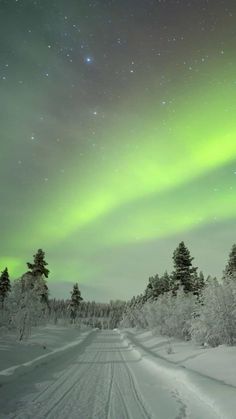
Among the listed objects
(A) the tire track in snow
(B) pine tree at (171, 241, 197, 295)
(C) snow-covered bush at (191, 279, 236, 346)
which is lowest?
(A) the tire track in snow

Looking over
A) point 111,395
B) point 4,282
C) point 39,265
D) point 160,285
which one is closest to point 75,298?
point 160,285

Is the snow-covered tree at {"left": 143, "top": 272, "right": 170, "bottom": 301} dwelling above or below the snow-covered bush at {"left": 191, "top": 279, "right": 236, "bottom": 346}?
above

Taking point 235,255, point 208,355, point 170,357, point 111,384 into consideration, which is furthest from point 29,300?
point 235,255

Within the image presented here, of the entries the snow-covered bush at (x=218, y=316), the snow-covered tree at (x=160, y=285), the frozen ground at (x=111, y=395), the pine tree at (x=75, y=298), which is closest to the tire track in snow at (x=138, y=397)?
the frozen ground at (x=111, y=395)

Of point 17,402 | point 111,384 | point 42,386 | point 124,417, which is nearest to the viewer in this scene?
point 124,417

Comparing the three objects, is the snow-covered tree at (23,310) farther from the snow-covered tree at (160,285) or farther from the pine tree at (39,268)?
the snow-covered tree at (160,285)

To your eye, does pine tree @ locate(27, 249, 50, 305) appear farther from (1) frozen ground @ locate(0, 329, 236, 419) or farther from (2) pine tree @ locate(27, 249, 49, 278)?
(1) frozen ground @ locate(0, 329, 236, 419)

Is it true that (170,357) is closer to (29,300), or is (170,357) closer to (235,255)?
(29,300)

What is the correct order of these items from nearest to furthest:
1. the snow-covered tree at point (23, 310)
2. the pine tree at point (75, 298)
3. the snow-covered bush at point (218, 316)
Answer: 1. the snow-covered bush at point (218, 316)
2. the snow-covered tree at point (23, 310)
3. the pine tree at point (75, 298)

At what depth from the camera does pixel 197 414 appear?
797 centimetres

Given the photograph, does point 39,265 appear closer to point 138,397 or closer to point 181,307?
point 181,307

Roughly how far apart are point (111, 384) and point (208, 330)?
11719 mm

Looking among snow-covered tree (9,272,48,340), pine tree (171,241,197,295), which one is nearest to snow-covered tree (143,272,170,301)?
pine tree (171,241,197,295)

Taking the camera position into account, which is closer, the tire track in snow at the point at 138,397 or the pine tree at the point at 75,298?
the tire track in snow at the point at 138,397
